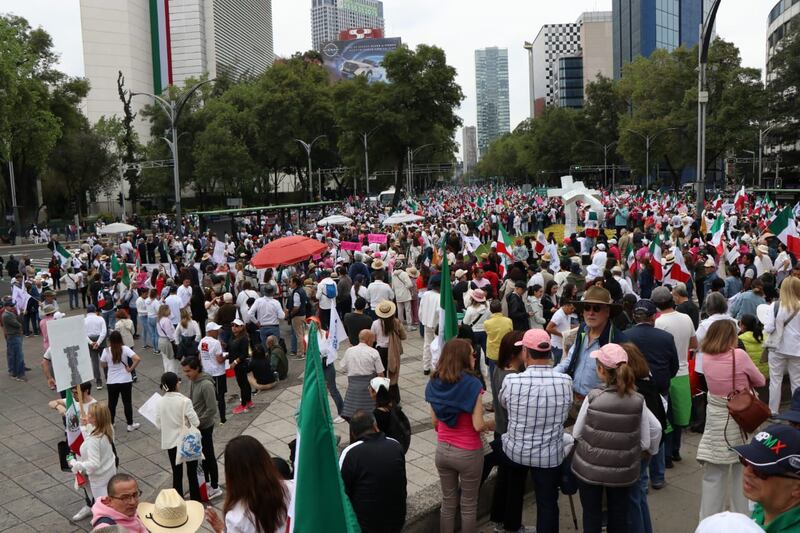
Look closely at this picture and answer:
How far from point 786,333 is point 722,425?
9.33 ft

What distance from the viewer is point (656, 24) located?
111 m

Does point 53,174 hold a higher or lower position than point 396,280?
higher

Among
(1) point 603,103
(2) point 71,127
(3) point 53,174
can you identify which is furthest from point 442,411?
(1) point 603,103

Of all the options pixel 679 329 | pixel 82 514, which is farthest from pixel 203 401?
pixel 679 329

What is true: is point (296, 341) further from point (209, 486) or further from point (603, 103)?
point (603, 103)

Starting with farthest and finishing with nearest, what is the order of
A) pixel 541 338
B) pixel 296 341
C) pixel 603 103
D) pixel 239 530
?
pixel 603 103 < pixel 296 341 < pixel 541 338 < pixel 239 530

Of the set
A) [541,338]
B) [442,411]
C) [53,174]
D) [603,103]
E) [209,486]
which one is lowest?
[209,486]

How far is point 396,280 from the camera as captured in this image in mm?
14016

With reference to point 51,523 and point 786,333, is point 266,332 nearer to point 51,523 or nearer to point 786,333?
point 51,523

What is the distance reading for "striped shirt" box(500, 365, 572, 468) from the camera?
4664mm

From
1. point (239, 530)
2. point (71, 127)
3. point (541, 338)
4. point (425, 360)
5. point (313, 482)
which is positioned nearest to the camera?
point (313, 482)

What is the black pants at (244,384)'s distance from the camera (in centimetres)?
970

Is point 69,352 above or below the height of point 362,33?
below

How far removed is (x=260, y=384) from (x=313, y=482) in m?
7.59
